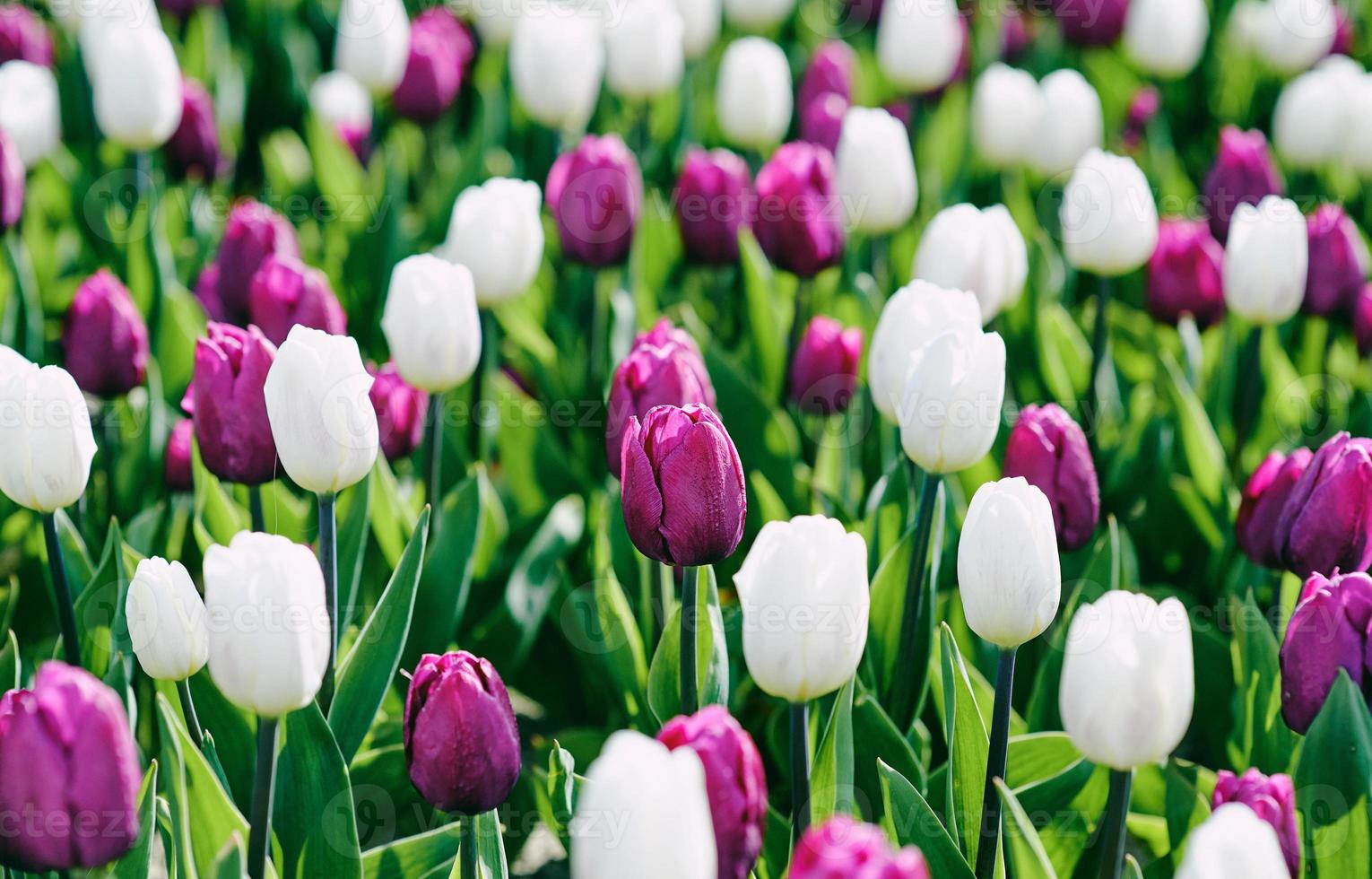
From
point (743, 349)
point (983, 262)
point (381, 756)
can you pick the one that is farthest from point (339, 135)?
point (381, 756)

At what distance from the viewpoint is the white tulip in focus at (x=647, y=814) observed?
3.32 ft

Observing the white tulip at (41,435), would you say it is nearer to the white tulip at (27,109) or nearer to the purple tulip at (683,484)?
the purple tulip at (683,484)

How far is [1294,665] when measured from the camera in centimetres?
164

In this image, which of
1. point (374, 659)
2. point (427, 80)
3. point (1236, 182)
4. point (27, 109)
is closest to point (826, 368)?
point (374, 659)

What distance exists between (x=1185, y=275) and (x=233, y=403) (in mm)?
1685

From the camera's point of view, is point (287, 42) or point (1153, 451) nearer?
point (1153, 451)

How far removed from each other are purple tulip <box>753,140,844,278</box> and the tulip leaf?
1046 millimetres

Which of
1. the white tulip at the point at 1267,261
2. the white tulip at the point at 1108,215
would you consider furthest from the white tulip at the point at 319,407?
the white tulip at the point at 1267,261

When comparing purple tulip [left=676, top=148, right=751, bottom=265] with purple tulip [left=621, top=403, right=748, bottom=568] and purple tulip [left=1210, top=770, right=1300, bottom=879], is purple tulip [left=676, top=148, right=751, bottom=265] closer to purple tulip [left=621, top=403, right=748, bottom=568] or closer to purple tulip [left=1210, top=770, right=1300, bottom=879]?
purple tulip [left=621, top=403, right=748, bottom=568]

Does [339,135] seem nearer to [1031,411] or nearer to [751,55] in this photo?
[751,55]

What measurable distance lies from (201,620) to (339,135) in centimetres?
210

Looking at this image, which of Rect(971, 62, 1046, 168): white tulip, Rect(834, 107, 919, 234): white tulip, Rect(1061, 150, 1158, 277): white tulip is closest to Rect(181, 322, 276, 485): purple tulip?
Rect(834, 107, 919, 234): white tulip

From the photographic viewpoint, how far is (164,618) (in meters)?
1.55

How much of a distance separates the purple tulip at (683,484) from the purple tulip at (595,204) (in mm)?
1106
